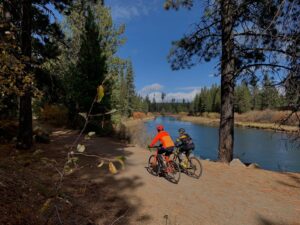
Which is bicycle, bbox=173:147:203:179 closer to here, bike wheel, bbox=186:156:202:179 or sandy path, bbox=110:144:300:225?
bike wheel, bbox=186:156:202:179

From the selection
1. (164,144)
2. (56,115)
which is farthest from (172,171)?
(56,115)

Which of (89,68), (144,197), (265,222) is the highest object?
(89,68)

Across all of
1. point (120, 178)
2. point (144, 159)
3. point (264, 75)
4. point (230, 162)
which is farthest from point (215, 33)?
point (120, 178)

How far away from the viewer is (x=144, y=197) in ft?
19.4

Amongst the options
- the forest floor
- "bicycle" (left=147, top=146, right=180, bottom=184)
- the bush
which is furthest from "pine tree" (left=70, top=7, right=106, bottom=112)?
"bicycle" (left=147, top=146, right=180, bottom=184)

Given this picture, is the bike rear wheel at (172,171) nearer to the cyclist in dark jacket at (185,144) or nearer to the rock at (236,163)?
the cyclist in dark jacket at (185,144)

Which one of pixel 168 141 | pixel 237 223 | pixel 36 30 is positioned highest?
pixel 36 30

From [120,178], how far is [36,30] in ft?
20.4

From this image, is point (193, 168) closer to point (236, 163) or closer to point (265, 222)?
point (236, 163)

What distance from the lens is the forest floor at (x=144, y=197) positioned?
14.5ft

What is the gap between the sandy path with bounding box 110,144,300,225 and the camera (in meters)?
5.07

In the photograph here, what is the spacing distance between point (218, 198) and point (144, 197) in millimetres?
1800

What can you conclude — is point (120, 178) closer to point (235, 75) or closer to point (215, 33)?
point (235, 75)

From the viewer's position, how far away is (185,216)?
5.12 meters
